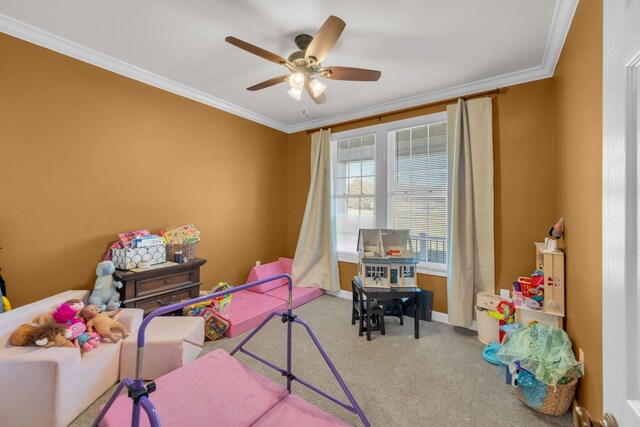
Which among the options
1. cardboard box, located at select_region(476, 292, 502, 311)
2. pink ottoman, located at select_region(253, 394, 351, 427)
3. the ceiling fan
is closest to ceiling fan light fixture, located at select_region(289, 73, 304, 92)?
the ceiling fan

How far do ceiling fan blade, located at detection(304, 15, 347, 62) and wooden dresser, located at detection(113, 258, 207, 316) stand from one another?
2291 millimetres

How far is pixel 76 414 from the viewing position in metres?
1.66

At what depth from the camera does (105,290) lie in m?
2.24

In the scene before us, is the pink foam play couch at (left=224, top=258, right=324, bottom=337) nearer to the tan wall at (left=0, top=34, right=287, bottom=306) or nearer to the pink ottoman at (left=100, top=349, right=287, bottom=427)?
the tan wall at (left=0, top=34, right=287, bottom=306)

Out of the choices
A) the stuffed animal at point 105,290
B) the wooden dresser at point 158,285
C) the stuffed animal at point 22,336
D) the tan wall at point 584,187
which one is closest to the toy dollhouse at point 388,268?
the tan wall at point 584,187

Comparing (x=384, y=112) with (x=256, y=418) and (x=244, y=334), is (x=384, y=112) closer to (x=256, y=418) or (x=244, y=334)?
(x=244, y=334)

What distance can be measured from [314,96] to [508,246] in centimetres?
251

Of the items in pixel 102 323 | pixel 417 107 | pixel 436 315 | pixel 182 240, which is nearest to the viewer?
pixel 102 323

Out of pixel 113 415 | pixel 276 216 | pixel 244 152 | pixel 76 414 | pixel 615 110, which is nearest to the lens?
pixel 615 110

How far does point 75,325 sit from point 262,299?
73.4 inches

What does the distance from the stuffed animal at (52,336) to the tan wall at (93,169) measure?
2.50ft

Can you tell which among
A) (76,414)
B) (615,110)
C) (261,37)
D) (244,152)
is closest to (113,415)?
(76,414)

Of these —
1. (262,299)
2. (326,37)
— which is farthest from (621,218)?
(262,299)

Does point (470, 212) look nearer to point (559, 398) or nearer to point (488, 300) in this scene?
point (488, 300)
